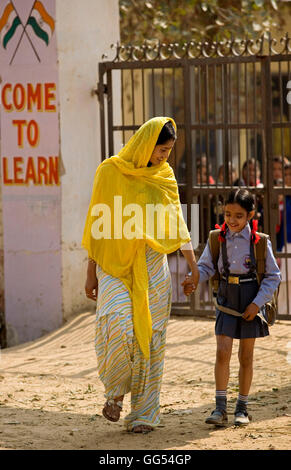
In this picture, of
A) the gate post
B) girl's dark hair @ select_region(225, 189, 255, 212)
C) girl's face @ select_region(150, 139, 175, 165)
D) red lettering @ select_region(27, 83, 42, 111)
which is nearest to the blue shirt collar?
girl's dark hair @ select_region(225, 189, 255, 212)

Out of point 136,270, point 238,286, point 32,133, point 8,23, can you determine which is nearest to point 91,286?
point 136,270

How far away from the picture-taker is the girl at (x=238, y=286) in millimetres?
5578

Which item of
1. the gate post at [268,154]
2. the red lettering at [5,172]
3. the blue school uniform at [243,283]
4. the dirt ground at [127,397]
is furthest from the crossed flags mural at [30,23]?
the blue school uniform at [243,283]

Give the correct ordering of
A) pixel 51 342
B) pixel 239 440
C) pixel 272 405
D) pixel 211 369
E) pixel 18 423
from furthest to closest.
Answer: pixel 51 342 < pixel 211 369 < pixel 272 405 < pixel 18 423 < pixel 239 440

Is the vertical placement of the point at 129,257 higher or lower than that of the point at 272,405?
higher

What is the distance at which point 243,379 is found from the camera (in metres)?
5.70

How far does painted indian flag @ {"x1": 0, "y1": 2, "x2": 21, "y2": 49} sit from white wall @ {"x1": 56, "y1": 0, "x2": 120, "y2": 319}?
44 centimetres

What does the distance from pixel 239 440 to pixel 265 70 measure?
15.2 feet

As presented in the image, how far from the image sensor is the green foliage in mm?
13281

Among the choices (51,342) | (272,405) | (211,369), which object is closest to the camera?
(272,405)

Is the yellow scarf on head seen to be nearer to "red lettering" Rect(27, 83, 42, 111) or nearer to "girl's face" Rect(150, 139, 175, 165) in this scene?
"girl's face" Rect(150, 139, 175, 165)

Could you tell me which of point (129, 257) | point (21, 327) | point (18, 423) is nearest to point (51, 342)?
point (21, 327)

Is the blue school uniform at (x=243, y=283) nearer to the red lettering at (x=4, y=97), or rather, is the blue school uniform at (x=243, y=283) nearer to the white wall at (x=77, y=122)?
the white wall at (x=77, y=122)

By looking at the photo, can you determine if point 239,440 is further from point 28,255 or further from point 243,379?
point 28,255
